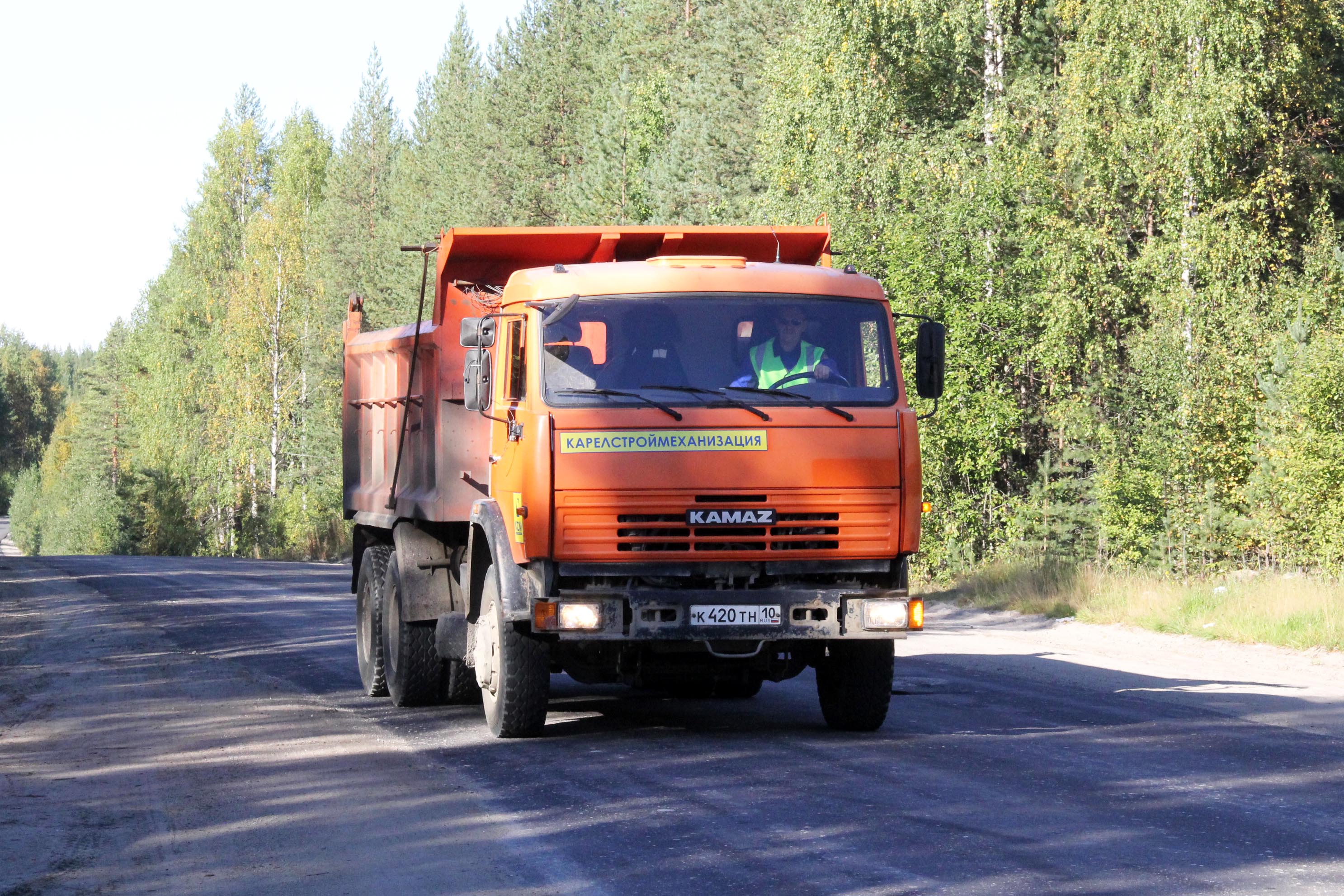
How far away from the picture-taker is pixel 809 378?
29.9ft

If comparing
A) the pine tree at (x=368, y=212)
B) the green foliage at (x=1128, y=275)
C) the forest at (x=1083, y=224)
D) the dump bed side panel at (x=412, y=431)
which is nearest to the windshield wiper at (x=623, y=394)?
the dump bed side panel at (x=412, y=431)

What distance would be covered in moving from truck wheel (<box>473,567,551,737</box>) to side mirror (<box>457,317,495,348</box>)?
4.56 feet

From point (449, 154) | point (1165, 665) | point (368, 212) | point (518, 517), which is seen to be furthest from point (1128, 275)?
point (368, 212)

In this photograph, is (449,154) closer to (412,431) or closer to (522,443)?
(412,431)

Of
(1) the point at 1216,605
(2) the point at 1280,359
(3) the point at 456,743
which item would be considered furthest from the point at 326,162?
(3) the point at 456,743

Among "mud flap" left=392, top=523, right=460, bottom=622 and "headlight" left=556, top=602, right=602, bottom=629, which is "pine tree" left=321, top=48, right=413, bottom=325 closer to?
"mud flap" left=392, top=523, right=460, bottom=622

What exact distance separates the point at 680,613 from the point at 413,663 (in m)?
3.41

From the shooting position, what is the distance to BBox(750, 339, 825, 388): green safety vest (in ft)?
29.7

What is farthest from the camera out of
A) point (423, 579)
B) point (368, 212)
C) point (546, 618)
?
point (368, 212)

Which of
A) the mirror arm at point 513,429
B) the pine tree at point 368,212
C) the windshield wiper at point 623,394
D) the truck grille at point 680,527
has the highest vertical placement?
the pine tree at point 368,212

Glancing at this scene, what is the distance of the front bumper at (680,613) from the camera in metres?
8.73

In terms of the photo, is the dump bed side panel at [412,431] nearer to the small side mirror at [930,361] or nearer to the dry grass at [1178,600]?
the small side mirror at [930,361]

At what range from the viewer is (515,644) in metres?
9.29

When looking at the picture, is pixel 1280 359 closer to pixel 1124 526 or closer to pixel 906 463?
pixel 1124 526
